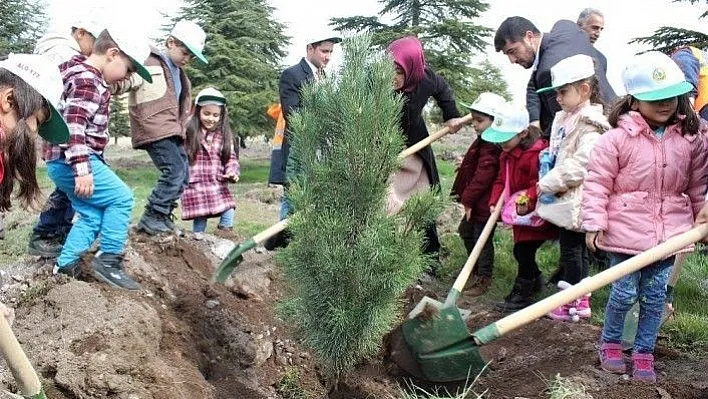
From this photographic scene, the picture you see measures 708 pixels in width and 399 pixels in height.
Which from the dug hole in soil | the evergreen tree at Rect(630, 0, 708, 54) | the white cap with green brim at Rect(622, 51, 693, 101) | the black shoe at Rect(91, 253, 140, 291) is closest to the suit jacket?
the dug hole in soil

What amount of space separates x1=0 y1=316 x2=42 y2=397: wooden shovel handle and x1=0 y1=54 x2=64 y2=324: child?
8 centimetres

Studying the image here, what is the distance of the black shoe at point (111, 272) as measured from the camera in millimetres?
4480

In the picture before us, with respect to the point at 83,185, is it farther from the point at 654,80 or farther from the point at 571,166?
the point at 654,80

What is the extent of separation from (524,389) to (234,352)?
173 cm

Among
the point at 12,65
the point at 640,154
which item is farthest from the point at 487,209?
the point at 12,65

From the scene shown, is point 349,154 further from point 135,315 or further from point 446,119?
point 446,119

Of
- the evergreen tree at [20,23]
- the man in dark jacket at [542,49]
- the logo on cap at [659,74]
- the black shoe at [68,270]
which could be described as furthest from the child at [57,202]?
the evergreen tree at [20,23]

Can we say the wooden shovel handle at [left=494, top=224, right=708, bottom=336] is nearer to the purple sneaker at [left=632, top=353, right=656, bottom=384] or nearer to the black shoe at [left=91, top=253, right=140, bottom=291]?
the purple sneaker at [left=632, top=353, right=656, bottom=384]

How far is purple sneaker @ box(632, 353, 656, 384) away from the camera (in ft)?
12.0

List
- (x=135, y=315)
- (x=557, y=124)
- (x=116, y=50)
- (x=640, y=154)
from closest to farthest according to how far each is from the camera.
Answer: (x=640, y=154)
(x=135, y=315)
(x=116, y=50)
(x=557, y=124)

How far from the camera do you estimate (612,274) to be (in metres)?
3.35

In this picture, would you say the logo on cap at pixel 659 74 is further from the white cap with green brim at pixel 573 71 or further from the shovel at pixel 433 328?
the shovel at pixel 433 328

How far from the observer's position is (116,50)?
4.34 m

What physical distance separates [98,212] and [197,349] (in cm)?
115
